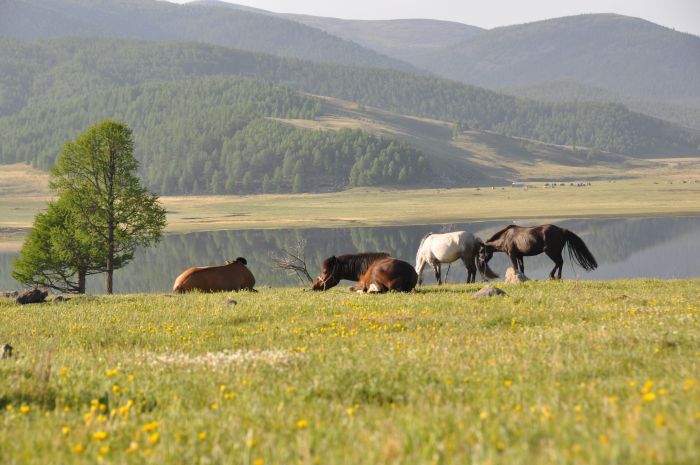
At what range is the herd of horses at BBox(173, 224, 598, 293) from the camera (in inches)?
872

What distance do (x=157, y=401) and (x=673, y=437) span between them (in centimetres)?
546

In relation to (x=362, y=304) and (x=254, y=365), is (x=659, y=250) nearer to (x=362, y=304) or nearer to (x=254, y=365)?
(x=362, y=304)

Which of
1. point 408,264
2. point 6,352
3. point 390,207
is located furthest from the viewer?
point 390,207

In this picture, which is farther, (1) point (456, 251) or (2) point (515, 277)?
(1) point (456, 251)

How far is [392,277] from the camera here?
2197 centimetres

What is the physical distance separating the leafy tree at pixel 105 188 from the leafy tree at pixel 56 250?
1117 millimetres

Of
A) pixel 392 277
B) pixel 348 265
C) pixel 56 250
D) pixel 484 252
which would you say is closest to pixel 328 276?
pixel 348 265

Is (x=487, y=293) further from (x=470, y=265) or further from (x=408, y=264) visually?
(x=470, y=265)

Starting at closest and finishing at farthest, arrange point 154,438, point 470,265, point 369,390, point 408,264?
point 154,438 → point 369,390 → point 408,264 → point 470,265

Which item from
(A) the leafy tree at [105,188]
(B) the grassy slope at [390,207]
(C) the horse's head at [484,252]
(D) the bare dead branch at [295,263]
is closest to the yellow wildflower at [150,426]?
(C) the horse's head at [484,252]

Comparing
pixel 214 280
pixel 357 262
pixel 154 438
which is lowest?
pixel 214 280

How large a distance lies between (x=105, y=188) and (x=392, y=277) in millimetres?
26039

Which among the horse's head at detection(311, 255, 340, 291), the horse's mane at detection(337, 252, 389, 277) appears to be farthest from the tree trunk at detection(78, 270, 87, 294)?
the horse's mane at detection(337, 252, 389, 277)

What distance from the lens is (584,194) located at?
16562 centimetres
